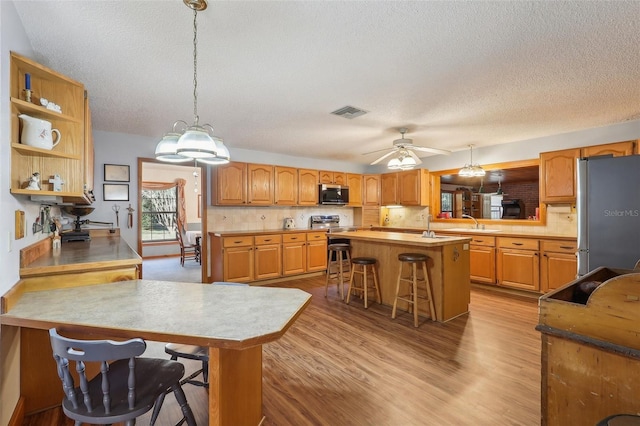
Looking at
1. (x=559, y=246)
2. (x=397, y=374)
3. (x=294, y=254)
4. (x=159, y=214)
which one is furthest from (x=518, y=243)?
(x=159, y=214)

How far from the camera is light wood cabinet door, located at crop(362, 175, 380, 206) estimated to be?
681 centimetres

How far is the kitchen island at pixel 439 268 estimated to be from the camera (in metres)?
3.36

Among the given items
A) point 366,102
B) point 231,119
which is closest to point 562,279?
point 366,102

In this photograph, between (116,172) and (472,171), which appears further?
(472,171)

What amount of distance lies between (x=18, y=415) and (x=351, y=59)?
308cm

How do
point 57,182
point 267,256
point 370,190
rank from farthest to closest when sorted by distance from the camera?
point 370,190 → point 267,256 → point 57,182

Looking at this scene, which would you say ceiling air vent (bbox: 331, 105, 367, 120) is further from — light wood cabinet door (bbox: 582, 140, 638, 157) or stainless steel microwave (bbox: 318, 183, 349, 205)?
light wood cabinet door (bbox: 582, 140, 638, 157)

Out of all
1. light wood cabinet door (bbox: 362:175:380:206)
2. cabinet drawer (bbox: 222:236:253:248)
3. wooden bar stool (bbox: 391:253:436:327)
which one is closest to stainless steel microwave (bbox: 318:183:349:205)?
light wood cabinet door (bbox: 362:175:380:206)

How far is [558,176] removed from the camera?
4.27 meters

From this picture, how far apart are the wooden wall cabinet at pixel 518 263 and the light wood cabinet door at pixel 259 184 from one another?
151 inches

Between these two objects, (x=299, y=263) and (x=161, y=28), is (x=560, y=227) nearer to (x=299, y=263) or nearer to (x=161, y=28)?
(x=299, y=263)

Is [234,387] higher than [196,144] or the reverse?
the reverse

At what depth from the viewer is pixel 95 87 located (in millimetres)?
2746

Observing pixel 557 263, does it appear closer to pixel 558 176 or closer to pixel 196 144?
pixel 558 176
